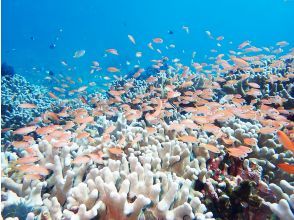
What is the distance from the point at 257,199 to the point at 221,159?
1.05 metres

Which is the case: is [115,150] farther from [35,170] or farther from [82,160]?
[35,170]

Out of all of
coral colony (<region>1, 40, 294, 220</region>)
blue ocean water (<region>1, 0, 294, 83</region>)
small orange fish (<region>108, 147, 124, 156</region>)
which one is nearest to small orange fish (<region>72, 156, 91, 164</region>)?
coral colony (<region>1, 40, 294, 220</region>)

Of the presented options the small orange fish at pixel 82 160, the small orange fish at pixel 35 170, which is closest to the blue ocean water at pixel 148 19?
the small orange fish at pixel 82 160

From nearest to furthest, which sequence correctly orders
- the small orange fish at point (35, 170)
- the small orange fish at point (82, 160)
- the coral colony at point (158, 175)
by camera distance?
1. the coral colony at point (158, 175)
2. the small orange fish at point (35, 170)
3. the small orange fish at point (82, 160)

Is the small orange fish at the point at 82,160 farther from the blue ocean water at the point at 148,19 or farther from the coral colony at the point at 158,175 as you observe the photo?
the blue ocean water at the point at 148,19

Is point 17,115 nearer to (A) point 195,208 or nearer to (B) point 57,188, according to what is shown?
(B) point 57,188

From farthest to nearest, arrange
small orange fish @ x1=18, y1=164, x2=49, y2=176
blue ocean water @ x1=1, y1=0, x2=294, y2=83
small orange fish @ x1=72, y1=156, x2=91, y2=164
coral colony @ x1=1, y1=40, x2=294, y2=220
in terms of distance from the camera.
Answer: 1. blue ocean water @ x1=1, y1=0, x2=294, y2=83
2. small orange fish @ x1=72, y1=156, x2=91, y2=164
3. small orange fish @ x1=18, y1=164, x2=49, y2=176
4. coral colony @ x1=1, y1=40, x2=294, y2=220

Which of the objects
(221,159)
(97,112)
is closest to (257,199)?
(221,159)

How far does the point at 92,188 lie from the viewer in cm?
313

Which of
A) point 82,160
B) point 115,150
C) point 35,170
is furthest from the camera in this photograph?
point 115,150

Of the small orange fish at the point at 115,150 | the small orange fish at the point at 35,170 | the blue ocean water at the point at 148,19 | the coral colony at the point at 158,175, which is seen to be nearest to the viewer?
the coral colony at the point at 158,175

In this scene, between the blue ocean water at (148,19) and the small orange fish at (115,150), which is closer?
the small orange fish at (115,150)

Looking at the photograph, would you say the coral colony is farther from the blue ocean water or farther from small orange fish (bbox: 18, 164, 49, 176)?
the blue ocean water

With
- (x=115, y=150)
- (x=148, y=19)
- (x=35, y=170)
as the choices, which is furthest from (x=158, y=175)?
(x=148, y=19)
